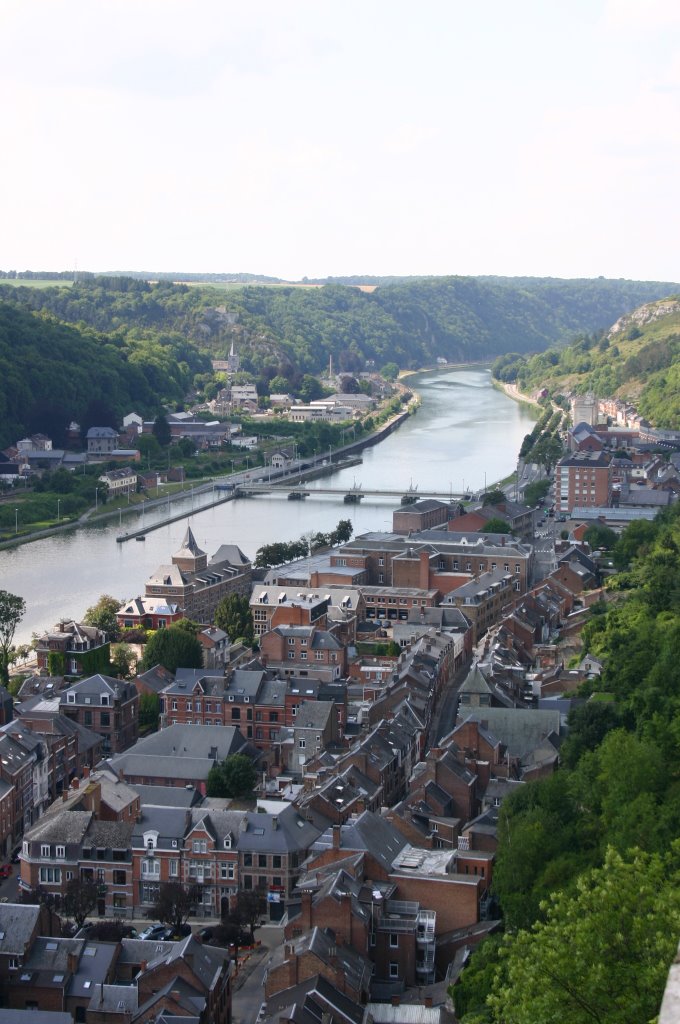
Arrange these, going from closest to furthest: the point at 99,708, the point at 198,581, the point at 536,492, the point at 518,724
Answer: the point at 518,724, the point at 99,708, the point at 198,581, the point at 536,492

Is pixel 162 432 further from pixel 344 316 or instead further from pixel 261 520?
pixel 344 316

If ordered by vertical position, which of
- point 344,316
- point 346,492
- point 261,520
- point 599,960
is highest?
point 599,960

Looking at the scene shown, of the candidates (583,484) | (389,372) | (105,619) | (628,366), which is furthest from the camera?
(389,372)

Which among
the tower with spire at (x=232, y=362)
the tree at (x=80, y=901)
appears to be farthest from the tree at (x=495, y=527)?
the tower with spire at (x=232, y=362)

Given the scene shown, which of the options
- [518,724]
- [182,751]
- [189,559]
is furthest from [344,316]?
[182,751]

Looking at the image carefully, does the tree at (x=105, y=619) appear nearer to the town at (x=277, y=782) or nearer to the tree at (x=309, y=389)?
the town at (x=277, y=782)

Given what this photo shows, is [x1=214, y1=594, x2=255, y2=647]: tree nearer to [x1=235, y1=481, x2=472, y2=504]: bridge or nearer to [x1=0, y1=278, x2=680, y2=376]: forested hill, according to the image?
[x1=235, y1=481, x2=472, y2=504]: bridge
